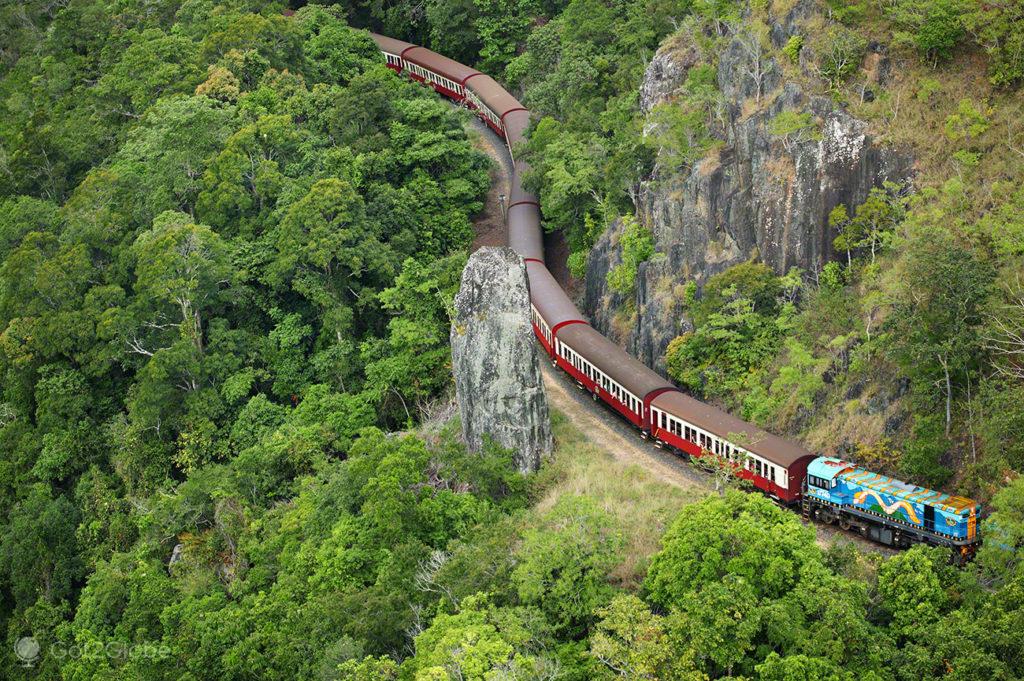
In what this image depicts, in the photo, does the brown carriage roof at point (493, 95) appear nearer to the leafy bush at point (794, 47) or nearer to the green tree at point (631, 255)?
the green tree at point (631, 255)

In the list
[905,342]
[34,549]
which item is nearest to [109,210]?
[34,549]

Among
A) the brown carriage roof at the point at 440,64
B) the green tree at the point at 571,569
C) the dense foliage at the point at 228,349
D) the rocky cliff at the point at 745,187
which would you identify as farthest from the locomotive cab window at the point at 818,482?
the brown carriage roof at the point at 440,64

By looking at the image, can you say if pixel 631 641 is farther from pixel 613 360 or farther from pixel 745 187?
pixel 745 187

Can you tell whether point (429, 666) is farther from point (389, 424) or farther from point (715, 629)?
point (389, 424)

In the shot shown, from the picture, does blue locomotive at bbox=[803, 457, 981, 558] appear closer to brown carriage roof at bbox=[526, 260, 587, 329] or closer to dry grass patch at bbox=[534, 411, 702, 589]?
dry grass patch at bbox=[534, 411, 702, 589]

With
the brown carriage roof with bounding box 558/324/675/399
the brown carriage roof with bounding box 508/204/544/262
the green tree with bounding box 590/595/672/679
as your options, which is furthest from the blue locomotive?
the brown carriage roof with bounding box 508/204/544/262
